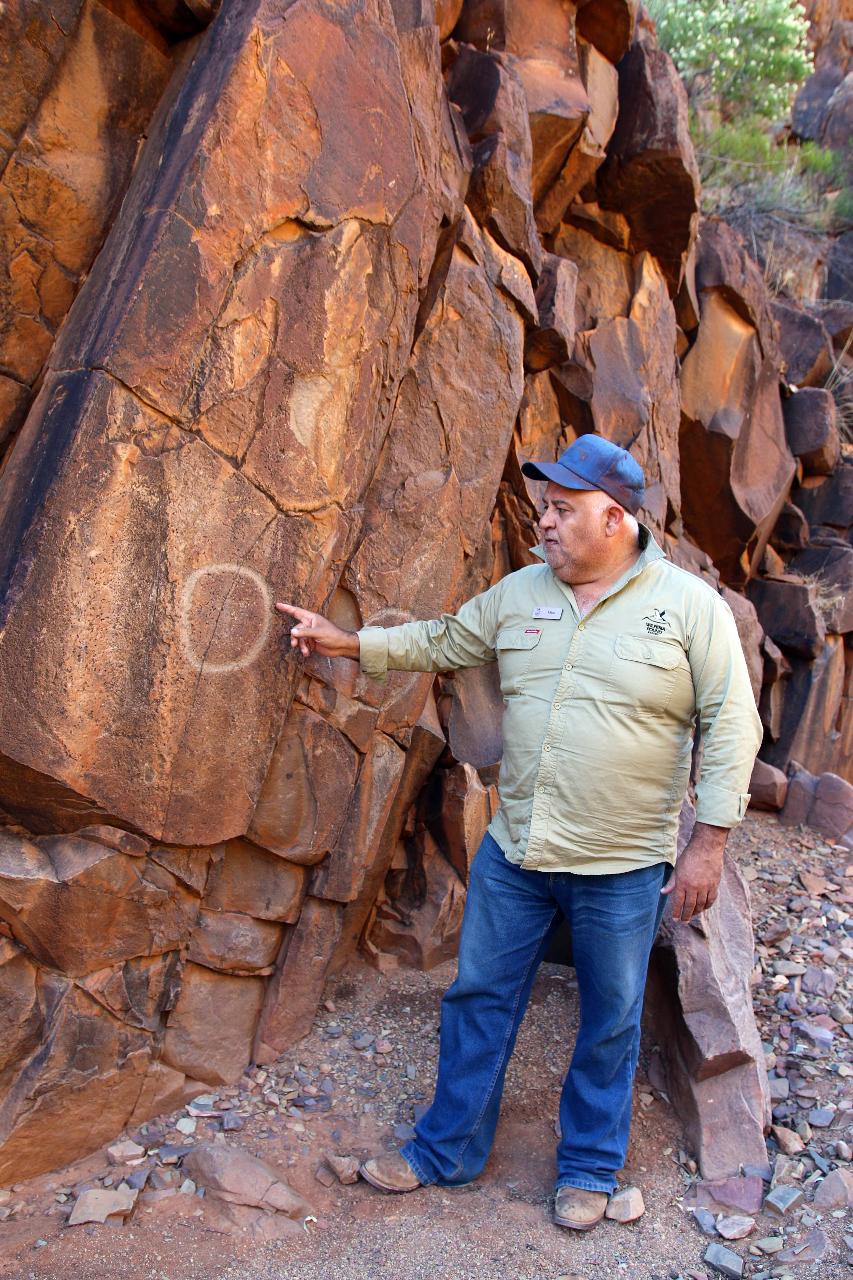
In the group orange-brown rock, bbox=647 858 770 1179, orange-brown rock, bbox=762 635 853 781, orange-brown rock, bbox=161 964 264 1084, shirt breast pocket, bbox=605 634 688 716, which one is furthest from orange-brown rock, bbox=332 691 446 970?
orange-brown rock, bbox=762 635 853 781

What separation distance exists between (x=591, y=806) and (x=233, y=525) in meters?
1.39

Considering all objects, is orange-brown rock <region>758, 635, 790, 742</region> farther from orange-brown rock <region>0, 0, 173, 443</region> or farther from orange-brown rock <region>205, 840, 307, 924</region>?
orange-brown rock <region>0, 0, 173, 443</region>

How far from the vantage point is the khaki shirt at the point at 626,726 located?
9.34 feet

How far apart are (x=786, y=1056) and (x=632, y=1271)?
1.35m

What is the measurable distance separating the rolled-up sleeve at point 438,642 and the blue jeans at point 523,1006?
624 millimetres

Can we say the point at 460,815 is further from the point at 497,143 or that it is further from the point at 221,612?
the point at 497,143

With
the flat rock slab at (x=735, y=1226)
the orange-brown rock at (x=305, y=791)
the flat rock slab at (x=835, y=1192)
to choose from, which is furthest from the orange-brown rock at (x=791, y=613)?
the flat rock slab at (x=735, y=1226)

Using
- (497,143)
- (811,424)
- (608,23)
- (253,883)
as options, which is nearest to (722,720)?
(253,883)

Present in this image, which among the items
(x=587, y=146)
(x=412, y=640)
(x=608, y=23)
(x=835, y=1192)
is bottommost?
(x=835, y=1192)

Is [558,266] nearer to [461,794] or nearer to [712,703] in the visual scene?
[461,794]

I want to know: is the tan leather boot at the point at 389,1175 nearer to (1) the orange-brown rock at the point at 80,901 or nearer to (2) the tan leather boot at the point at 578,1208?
(2) the tan leather boot at the point at 578,1208

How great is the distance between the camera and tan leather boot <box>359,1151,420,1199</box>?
3010mm

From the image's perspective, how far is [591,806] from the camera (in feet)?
9.37

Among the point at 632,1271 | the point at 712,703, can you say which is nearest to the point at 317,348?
the point at 712,703
